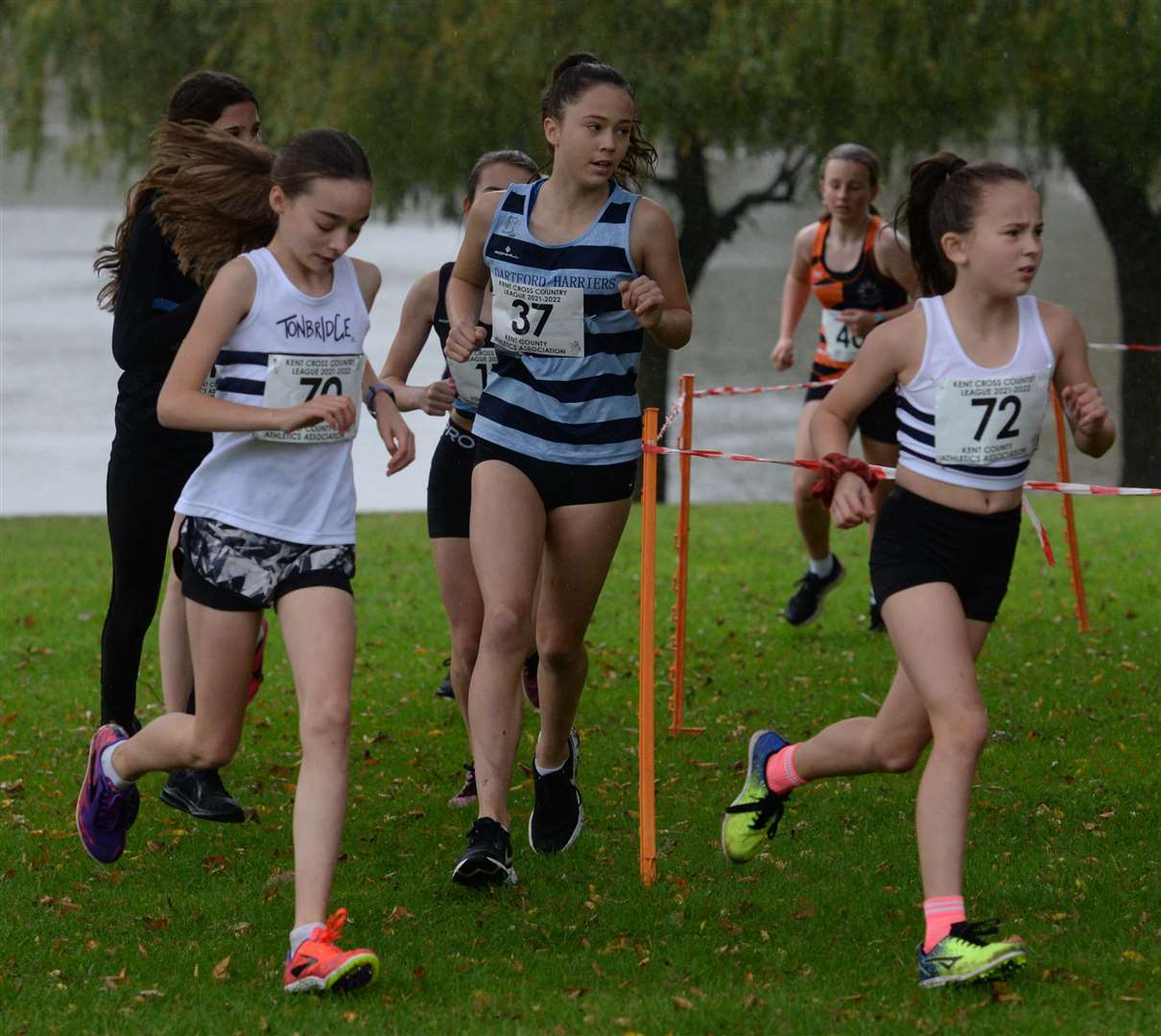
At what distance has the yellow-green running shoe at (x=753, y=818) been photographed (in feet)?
17.4

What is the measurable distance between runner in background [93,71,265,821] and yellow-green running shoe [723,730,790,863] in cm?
147

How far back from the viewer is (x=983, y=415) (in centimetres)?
454

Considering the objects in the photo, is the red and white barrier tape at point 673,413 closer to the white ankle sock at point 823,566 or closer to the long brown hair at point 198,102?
the long brown hair at point 198,102

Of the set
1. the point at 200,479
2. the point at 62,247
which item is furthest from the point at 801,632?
the point at 62,247

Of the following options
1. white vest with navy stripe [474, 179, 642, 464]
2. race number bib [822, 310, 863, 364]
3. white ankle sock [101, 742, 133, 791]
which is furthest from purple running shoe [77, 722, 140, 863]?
race number bib [822, 310, 863, 364]

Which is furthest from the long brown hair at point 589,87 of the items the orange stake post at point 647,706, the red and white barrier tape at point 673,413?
the orange stake post at point 647,706

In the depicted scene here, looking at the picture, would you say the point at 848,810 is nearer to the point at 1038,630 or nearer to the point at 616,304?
the point at 616,304

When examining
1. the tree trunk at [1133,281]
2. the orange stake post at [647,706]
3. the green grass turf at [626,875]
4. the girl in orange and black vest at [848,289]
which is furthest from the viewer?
the tree trunk at [1133,281]

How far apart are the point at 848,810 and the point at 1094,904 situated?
1305mm

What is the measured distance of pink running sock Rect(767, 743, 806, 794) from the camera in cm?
524

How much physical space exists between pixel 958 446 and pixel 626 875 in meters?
1.76

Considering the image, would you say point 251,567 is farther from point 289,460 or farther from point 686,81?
point 686,81

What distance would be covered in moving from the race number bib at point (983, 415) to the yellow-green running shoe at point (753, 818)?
1.20 meters

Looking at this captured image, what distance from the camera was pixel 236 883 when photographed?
18.1ft
